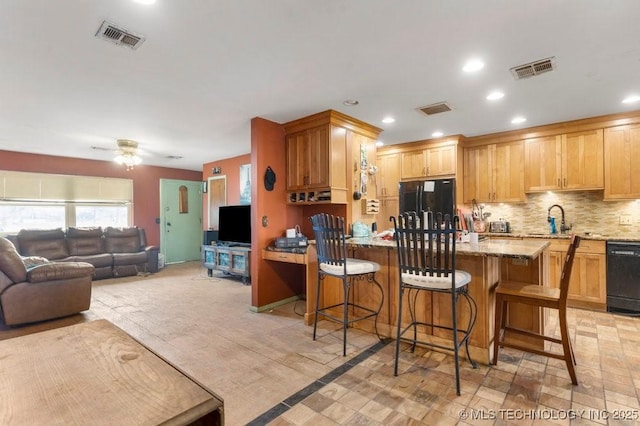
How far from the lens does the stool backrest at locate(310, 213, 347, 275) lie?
9.25 ft

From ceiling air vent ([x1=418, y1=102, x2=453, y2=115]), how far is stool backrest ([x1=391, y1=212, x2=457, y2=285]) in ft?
6.04

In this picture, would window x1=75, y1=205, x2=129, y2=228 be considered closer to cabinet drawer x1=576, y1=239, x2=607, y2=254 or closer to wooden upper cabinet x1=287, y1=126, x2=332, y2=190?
wooden upper cabinet x1=287, y1=126, x2=332, y2=190

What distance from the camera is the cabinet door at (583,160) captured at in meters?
4.17

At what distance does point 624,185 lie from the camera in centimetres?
404

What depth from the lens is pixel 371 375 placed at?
240 cm

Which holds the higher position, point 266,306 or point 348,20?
point 348,20

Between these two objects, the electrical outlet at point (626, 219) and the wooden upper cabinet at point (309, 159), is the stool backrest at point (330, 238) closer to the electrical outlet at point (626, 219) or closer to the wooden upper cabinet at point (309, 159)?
the wooden upper cabinet at point (309, 159)

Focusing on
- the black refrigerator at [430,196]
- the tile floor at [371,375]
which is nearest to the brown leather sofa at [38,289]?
the tile floor at [371,375]

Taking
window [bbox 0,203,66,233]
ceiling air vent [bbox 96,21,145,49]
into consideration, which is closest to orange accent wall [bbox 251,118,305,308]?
ceiling air vent [bbox 96,21,145,49]

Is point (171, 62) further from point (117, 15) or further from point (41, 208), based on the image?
point (41, 208)

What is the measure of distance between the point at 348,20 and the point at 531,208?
438 cm

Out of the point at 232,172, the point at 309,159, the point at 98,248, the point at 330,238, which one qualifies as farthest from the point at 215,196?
the point at 330,238

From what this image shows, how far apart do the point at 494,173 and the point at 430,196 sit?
1.02 metres

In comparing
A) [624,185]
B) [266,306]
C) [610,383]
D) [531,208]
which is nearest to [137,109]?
[266,306]
